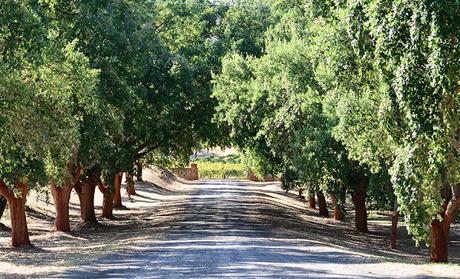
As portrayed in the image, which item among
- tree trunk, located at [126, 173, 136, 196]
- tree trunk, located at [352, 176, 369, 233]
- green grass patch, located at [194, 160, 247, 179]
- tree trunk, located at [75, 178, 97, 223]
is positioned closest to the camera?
tree trunk, located at [352, 176, 369, 233]

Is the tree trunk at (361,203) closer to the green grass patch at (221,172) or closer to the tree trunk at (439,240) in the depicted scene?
the tree trunk at (439,240)

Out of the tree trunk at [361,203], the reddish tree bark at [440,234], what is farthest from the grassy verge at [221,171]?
the reddish tree bark at [440,234]

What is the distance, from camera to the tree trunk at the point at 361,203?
3510 cm

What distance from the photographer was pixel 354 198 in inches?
1436

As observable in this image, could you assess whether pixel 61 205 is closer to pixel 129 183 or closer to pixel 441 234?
pixel 129 183

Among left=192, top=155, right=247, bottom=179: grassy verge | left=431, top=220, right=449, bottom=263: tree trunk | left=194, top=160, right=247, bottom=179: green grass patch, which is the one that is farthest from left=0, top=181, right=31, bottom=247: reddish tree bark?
left=194, top=160, right=247, bottom=179: green grass patch

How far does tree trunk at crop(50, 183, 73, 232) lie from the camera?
3108 cm

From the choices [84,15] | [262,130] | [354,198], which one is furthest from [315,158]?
[84,15]

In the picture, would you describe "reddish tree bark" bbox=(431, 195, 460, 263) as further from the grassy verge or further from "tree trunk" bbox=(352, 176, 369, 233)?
the grassy verge

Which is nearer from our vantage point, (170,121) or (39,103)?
(39,103)

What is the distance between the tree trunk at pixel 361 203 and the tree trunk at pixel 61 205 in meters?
12.9

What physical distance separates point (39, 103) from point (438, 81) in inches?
413

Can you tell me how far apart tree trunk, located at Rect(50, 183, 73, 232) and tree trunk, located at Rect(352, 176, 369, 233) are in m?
12.9

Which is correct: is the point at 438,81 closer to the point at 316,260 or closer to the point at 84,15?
the point at 316,260
